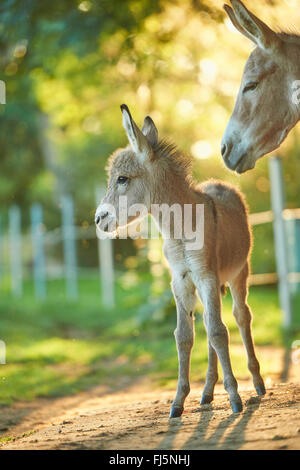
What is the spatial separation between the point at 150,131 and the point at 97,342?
730cm

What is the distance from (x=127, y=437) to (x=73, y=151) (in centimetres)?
2488

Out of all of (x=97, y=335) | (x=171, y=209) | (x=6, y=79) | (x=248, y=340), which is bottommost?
(x=97, y=335)

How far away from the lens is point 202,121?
1966cm

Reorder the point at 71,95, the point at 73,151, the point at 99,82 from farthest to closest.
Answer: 1. the point at 73,151
2. the point at 71,95
3. the point at 99,82

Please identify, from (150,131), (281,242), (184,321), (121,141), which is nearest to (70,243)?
(121,141)

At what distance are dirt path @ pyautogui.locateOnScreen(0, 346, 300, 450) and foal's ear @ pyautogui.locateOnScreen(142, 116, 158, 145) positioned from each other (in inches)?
82.5

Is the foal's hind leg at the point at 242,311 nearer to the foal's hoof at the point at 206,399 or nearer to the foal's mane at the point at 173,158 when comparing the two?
the foal's hoof at the point at 206,399

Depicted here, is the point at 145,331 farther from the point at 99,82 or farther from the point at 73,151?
the point at 73,151

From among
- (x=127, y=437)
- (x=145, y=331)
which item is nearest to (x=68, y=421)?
(x=127, y=437)

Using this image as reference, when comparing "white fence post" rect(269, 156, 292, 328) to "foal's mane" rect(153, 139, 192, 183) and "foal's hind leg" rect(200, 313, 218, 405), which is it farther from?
"foal's mane" rect(153, 139, 192, 183)

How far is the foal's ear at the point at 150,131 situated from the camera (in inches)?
204

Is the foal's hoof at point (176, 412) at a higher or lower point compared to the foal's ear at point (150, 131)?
lower

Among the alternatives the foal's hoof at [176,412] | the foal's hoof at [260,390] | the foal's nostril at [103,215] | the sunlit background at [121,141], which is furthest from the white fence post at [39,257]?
the foal's hoof at [176,412]

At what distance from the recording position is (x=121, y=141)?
79.3ft
